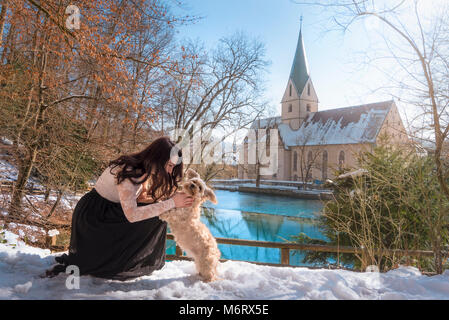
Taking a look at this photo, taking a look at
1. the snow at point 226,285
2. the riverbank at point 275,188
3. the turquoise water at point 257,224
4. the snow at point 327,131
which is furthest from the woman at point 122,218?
the snow at point 327,131

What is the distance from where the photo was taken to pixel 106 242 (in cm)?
238

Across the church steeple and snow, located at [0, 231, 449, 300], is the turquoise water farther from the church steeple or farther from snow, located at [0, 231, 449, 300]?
the church steeple

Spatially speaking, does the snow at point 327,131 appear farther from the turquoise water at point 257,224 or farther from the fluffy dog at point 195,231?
the fluffy dog at point 195,231

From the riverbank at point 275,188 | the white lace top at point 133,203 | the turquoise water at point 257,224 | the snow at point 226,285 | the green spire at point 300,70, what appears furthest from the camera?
the green spire at point 300,70

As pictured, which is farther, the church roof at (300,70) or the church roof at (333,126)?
the church roof at (300,70)

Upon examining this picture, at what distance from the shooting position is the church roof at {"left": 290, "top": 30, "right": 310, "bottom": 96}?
44.6m

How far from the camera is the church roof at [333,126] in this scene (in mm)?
35969

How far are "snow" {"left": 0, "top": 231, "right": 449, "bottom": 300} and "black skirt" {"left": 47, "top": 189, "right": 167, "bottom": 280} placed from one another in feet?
0.30

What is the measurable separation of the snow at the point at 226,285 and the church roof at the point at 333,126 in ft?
108

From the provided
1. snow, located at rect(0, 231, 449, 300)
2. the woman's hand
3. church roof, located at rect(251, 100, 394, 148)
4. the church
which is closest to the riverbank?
the church

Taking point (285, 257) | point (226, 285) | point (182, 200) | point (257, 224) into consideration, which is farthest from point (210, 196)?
point (257, 224)

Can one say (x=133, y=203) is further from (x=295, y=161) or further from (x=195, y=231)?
(x=295, y=161)

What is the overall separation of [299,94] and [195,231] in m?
46.6

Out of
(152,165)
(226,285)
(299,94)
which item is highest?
(299,94)
